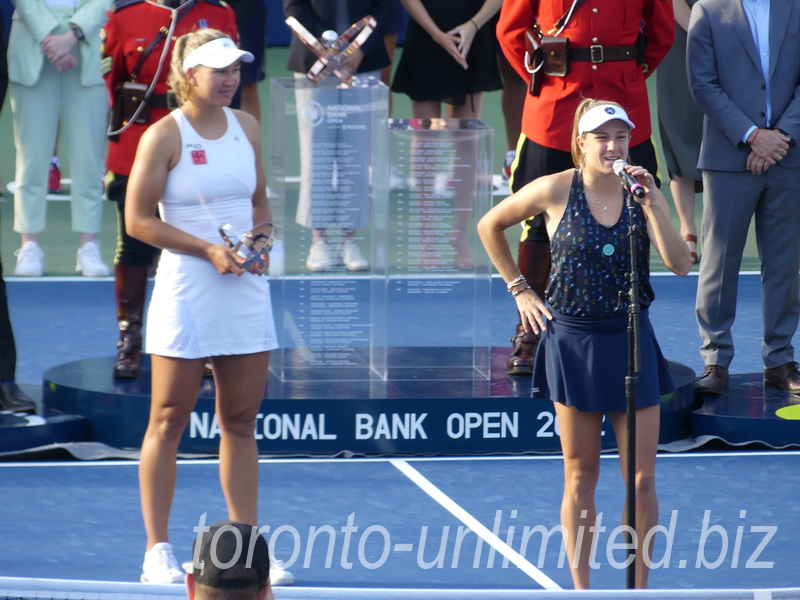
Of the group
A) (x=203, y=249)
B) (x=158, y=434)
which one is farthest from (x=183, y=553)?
(x=203, y=249)

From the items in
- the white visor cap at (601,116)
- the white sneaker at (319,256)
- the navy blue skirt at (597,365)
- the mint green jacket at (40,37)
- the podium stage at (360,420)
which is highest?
the mint green jacket at (40,37)

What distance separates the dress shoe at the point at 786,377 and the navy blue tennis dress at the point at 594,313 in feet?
7.61

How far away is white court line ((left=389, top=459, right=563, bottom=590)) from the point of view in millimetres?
4473

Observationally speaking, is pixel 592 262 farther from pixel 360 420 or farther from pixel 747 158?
pixel 747 158

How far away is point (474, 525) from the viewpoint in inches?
196

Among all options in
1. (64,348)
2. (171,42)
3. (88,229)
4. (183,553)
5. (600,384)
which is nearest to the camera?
(600,384)

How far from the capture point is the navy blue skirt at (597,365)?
406 centimetres

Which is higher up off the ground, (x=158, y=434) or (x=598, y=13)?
(x=598, y=13)

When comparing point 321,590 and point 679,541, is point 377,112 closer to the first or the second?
point 679,541

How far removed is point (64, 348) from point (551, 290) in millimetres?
4031

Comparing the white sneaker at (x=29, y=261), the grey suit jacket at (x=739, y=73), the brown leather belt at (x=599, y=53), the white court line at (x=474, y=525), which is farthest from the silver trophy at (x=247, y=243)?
the white sneaker at (x=29, y=261)

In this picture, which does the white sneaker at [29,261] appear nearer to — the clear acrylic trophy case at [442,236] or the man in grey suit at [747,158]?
the clear acrylic trophy case at [442,236]

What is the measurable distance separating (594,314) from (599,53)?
7.28 ft

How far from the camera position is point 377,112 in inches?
235
